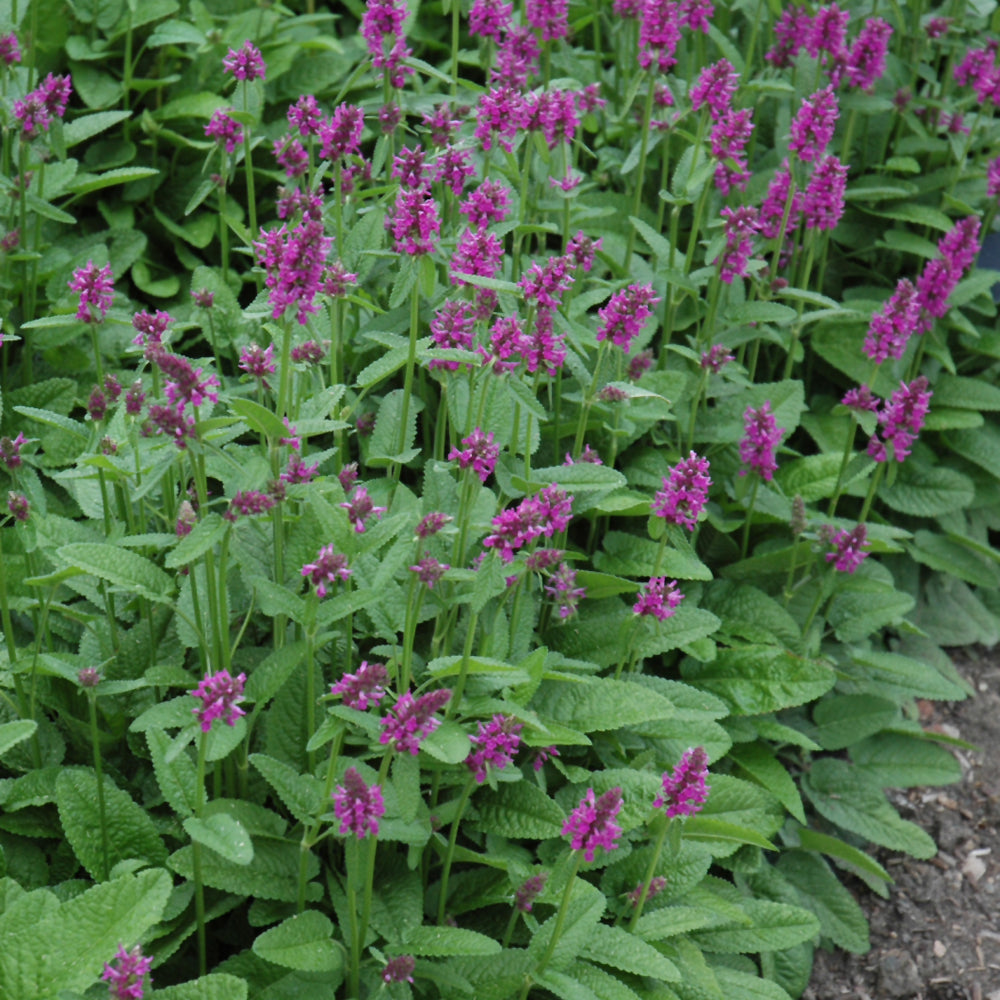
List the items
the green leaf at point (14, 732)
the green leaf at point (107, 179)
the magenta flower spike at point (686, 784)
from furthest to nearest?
the green leaf at point (107, 179), the green leaf at point (14, 732), the magenta flower spike at point (686, 784)

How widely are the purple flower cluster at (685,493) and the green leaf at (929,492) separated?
2015mm

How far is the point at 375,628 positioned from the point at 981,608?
2.93 metres

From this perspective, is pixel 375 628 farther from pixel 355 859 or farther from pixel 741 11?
pixel 741 11

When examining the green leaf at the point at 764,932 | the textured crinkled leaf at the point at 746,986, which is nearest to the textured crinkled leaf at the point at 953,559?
the green leaf at the point at 764,932

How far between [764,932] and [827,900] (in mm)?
553

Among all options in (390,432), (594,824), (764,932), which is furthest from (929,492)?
(594,824)

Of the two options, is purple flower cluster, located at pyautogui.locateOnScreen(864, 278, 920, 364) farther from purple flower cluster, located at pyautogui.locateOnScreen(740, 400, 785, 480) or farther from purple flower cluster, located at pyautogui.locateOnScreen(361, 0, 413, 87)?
purple flower cluster, located at pyautogui.locateOnScreen(361, 0, 413, 87)

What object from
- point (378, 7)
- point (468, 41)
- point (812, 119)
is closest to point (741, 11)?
point (468, 41)

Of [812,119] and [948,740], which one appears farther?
[948,740]

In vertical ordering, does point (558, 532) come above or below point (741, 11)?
below

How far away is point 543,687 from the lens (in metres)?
3.38

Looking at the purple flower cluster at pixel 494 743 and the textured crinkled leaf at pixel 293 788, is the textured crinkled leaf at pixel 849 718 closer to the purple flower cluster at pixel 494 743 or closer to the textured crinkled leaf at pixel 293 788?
the purple flower cluster at pixel 494 743

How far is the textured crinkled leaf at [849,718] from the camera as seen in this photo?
13.7ft

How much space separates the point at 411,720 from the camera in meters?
2.36
